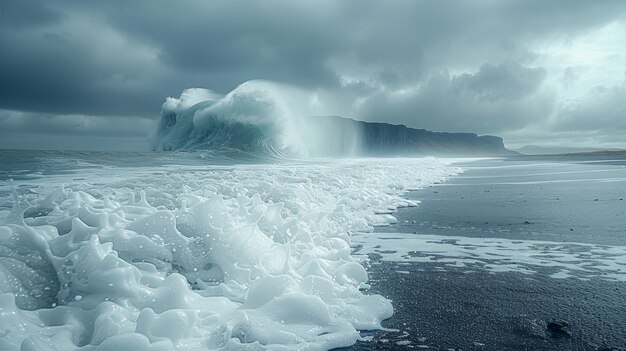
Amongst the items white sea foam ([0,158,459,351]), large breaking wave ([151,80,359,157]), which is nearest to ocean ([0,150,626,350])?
white sea foam ([0,158,459,351])

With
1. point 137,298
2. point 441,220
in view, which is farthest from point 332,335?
point 441,220

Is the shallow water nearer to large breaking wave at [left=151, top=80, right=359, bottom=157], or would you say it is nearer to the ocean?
the ocean

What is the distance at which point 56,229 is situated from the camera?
3.79m

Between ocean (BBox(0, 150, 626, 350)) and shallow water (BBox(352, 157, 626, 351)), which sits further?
shallow water (BBox(352, 157, 626, 351))

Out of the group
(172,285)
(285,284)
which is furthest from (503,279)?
(172,285)

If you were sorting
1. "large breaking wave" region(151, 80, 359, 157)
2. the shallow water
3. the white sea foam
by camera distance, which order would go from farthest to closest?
"large breaking wave" region(151, 80, 359, 157) < the shallow water < the white sea foam

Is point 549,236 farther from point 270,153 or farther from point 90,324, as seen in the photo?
point 270,153

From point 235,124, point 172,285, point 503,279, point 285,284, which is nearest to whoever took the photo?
point 172,285

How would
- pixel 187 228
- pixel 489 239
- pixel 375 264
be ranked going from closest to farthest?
pixel 187 228, pixel 375 264, pixel 489 239

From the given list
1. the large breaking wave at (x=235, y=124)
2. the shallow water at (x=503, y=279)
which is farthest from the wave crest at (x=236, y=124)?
the shallow water at (x=503, y=279)

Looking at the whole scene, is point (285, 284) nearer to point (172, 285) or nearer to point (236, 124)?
point (172, 285)

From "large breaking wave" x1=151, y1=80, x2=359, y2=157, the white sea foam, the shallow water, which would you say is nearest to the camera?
the white sea foam

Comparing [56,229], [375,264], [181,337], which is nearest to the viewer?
[181,337]

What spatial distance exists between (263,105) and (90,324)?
110 ft
